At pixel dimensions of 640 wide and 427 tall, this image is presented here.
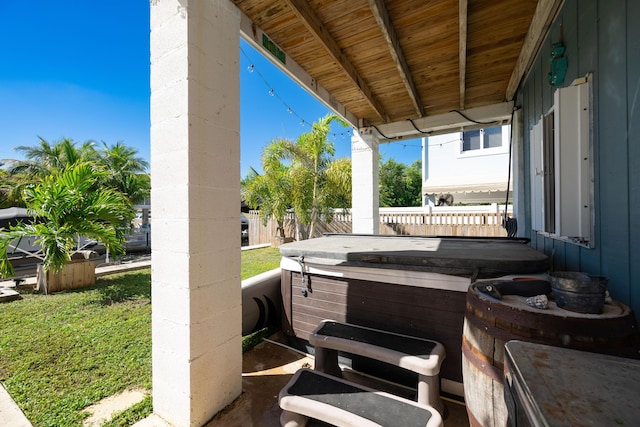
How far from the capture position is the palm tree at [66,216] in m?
3.90

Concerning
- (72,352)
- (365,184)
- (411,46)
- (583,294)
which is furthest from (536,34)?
(72,352)

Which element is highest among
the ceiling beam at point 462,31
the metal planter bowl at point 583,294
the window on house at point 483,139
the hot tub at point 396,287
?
the window on house at point 483,139

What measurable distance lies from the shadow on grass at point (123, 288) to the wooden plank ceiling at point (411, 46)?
13.7ft

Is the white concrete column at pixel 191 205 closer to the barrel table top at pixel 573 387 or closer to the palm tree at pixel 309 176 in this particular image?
the barrel table top at pixel 573 387

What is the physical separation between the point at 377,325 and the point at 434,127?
4.20 metres

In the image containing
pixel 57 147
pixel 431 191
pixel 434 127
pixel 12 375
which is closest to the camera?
pixel 12 375

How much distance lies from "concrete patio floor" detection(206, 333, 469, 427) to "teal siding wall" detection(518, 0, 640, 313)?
1.32m

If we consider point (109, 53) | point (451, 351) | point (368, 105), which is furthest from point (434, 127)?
point (109, 53)

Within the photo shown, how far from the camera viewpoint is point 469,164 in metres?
9.98

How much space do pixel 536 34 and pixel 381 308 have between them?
295 centimetres

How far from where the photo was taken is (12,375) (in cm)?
208

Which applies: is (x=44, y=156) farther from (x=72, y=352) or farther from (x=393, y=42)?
(x=393, y=42)

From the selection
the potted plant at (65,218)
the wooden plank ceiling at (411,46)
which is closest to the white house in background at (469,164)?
the wooden plank ceiling at (411,46)

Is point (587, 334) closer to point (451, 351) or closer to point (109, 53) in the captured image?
point (451, 351)
